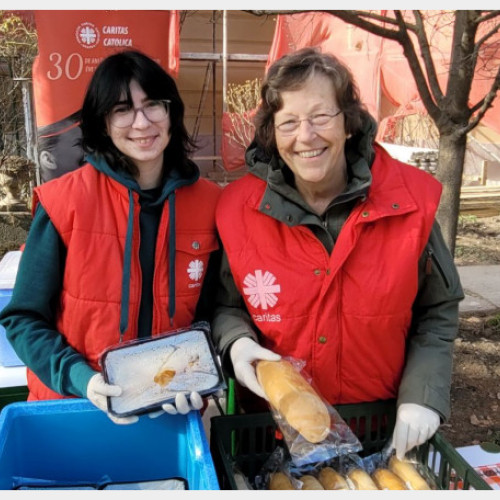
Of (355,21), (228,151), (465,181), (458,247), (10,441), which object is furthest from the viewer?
(465,181)

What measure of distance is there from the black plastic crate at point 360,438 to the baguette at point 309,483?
147 mm

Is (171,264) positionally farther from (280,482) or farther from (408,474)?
(408,474)

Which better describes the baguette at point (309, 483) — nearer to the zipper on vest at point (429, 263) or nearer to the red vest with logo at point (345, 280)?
the red vest with logo at point (345, 280)

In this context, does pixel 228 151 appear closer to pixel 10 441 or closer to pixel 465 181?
pixel 465 181

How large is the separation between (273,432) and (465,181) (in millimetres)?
9489

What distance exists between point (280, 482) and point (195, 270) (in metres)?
0.70

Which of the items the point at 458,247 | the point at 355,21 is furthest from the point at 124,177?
the point at 458,247

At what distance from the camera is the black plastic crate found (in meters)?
1.52

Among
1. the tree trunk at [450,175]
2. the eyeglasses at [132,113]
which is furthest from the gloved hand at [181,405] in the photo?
the tree trunk at [450,175]

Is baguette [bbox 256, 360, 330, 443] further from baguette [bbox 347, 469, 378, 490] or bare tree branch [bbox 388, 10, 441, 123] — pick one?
bare tree branch [bbox 388, 10, 441, 123]

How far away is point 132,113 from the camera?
1770 mm

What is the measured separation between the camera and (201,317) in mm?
1960

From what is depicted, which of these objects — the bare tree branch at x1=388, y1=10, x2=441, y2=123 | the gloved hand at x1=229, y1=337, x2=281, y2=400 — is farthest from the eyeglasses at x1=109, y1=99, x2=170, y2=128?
the bare tree branch at x1=388, y1=10, x2=441, y2=123

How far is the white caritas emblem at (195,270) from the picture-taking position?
1.82 m
